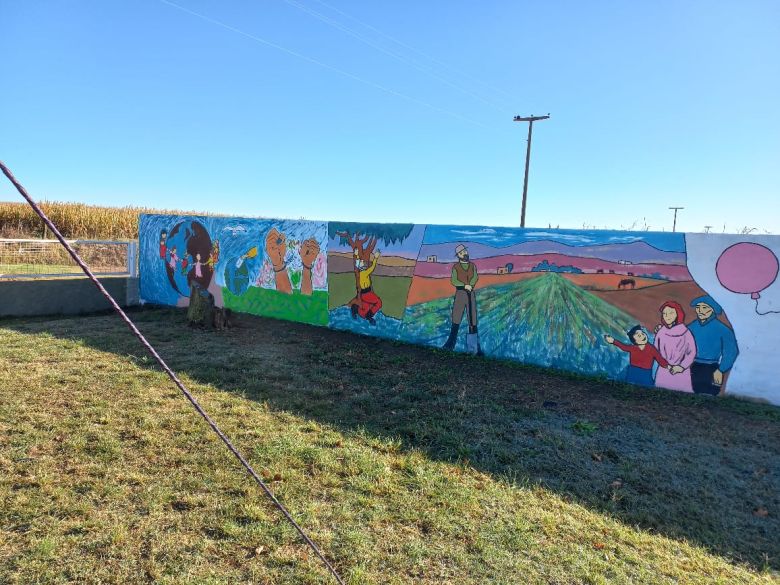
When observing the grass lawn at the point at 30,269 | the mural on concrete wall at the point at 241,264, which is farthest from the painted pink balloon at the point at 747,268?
the grass lawn at the point at 30,269

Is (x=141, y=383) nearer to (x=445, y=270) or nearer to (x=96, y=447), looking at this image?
(x=96, y=447)

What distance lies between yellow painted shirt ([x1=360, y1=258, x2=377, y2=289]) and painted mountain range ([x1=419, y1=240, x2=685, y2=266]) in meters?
1.10

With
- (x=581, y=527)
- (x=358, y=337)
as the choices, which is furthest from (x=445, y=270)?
(x=581, y=527)

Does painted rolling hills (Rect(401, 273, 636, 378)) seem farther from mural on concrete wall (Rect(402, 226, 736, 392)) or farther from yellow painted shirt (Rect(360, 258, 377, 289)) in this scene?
yellow painted shirt (Rect(360, 258, 377, 289))

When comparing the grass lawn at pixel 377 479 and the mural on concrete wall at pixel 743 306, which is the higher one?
the mural on concrete wall at pixel 743 306

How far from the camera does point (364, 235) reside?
9719 mm

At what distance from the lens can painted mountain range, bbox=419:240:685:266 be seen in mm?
6945

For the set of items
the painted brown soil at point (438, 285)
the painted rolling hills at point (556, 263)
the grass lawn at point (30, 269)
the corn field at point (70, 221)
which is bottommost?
the grass lawn at point (30, 269)

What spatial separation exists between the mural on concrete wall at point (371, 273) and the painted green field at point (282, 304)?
1.13ft

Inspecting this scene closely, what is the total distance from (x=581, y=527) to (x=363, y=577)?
1595 millimetres

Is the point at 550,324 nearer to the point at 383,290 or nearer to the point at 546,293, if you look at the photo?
the point at 546,293

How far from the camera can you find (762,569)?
313cm

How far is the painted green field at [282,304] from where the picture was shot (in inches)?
408

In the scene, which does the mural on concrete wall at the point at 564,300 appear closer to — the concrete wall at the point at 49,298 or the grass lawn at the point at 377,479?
the grass lawn at the point at 377,479
